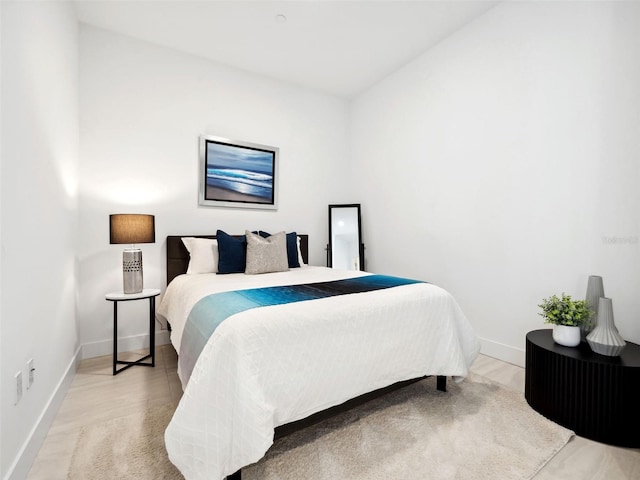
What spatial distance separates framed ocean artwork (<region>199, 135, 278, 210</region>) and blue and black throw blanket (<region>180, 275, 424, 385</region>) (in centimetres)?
178

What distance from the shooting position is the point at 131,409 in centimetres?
191

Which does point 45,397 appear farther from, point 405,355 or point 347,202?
point 347,202

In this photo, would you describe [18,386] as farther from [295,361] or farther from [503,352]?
[503,352]

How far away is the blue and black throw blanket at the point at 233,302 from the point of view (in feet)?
4.87

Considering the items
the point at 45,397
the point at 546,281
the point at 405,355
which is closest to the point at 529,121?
the point at 546,281

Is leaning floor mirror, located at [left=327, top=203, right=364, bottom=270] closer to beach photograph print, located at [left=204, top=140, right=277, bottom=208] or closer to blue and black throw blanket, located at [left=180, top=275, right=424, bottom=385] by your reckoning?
beach photograph print, located at [left=204, top=140, right=277, bottom=208]

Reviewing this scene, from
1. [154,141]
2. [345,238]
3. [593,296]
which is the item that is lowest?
[593,296]

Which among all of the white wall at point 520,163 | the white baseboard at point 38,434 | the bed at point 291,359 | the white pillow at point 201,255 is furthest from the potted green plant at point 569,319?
the white baseboard at point 38,434

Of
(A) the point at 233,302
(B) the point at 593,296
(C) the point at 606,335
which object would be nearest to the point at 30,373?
(A) the point at 233,302

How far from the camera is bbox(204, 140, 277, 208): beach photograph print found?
3.36 m

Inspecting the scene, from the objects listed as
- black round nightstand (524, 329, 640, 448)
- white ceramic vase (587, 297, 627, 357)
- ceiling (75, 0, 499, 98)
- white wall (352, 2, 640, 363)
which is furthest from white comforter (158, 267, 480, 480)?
ceiling (75, 0, 499, 98)

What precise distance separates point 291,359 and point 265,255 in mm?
1577

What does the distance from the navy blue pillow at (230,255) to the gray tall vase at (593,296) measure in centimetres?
267

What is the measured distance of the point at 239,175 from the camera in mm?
3529
